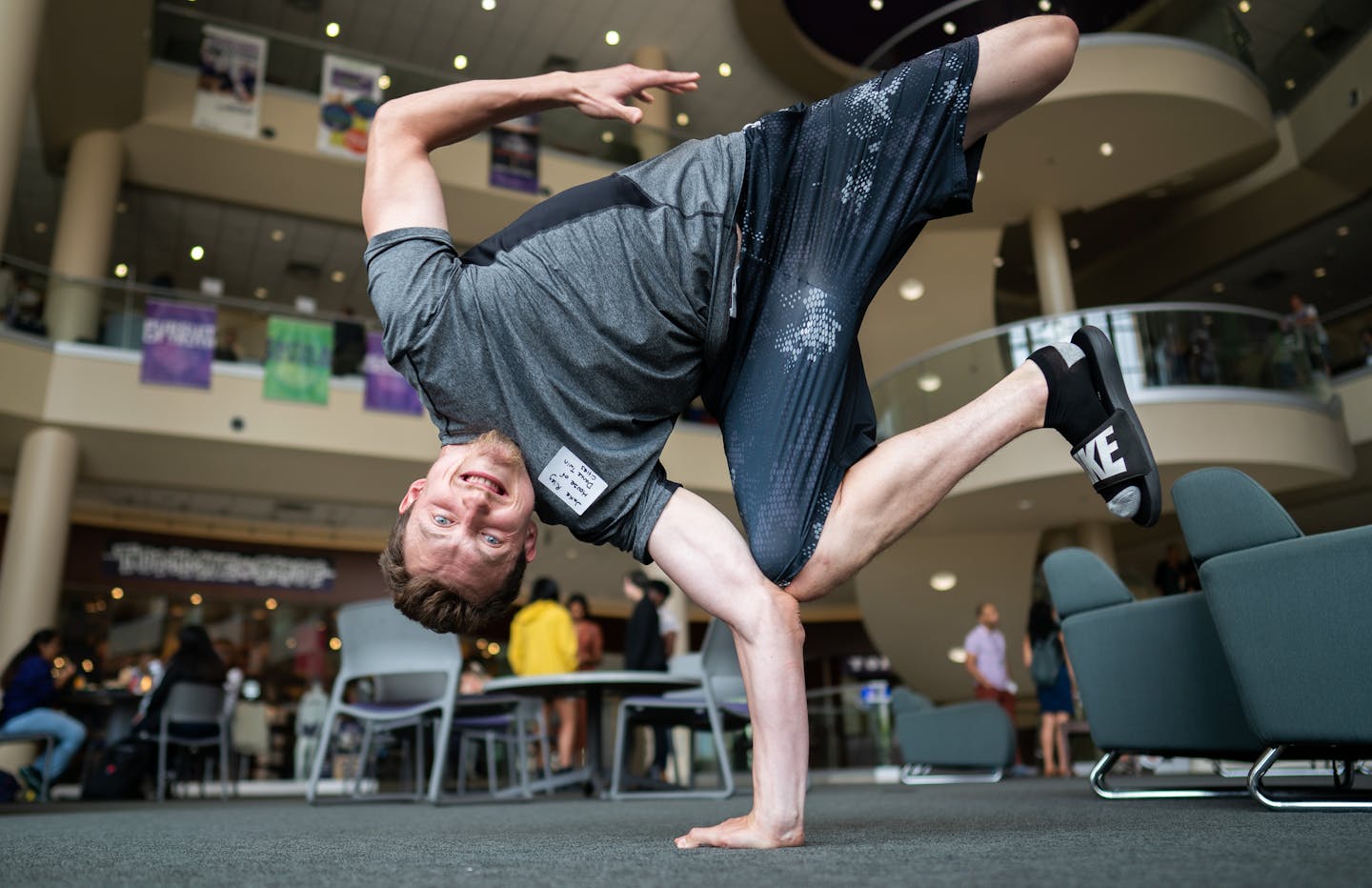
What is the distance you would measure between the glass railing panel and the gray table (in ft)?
18.0

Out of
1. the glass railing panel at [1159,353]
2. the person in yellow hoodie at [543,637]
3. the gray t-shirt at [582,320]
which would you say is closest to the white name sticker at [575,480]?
the gray t-shirt at [582,320]

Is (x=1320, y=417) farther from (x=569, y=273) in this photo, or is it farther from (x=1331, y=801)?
(x=569, y=273)

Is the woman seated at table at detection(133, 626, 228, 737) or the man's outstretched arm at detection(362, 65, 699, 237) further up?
the man's outstretched arm at detection(362, 65, 699, 237)

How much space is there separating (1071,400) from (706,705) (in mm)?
2855

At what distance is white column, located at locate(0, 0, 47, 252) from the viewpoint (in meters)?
6.17

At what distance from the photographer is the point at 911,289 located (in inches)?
467

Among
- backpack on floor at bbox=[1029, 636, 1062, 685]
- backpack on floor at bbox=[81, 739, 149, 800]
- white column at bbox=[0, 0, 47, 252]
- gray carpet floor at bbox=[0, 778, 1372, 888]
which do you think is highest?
white column at bbox=[0, 0, 47, 252]

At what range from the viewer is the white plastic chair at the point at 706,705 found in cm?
388

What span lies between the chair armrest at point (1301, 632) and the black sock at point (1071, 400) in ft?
1.82

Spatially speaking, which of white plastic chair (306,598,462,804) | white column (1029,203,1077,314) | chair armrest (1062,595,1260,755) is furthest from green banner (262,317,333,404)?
chair armrest (1062,595,1260,755)

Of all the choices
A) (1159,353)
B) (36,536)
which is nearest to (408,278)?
(36,536)

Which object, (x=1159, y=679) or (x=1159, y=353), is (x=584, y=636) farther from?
(x=1159, y=353)

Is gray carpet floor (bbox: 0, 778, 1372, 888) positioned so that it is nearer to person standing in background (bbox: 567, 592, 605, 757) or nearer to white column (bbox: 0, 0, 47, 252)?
person standing in background (bbox: 567, 592, 605, 757)

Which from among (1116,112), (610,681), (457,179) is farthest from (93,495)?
(1116,112)
